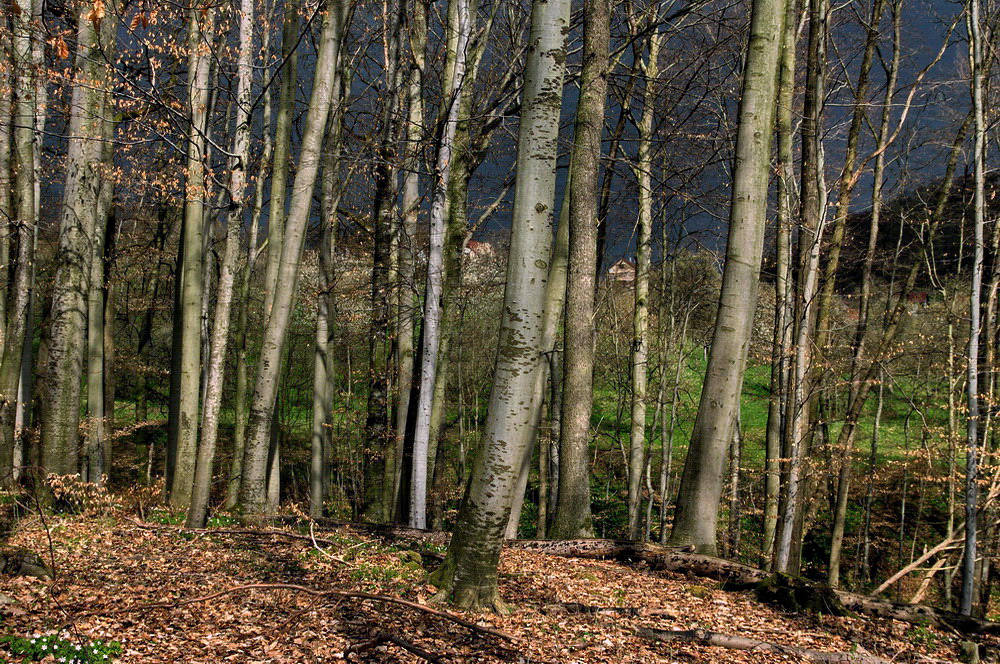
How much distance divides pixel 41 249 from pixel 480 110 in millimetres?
15466

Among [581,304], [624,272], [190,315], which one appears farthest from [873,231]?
[190,315]

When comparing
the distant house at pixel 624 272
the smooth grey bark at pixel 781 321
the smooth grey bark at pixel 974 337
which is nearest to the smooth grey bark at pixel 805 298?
the smooth grey bark at pixel 781 321

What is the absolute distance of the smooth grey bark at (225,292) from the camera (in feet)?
22.2

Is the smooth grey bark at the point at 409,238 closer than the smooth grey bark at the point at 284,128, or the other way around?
the smooth grey bark at the point at 284,128

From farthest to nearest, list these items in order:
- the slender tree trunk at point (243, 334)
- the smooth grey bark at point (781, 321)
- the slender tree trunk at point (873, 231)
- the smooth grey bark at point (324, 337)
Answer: the slender tree trunk at point (873, 231), the smooth grey bark at point (324, 337), the smooth grey bark at point (781, 321), the slender tree trunk at point (243, 334)

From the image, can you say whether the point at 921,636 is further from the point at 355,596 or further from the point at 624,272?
the point at 624,272

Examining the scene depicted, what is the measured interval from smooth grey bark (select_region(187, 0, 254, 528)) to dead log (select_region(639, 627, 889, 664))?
16.4 feet

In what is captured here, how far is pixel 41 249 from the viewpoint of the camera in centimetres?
1845

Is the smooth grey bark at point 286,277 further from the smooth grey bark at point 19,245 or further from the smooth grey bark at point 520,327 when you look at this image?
the smooth grey bark at point 19,245

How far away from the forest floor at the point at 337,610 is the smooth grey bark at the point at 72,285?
165 centimetres

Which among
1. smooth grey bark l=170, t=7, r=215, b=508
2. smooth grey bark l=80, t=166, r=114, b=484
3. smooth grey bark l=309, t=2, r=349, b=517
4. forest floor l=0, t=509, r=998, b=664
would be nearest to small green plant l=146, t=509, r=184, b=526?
smooth grey bark l=170, t=7, r=215, b=508

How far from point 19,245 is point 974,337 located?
14717mm

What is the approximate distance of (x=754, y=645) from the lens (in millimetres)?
4430

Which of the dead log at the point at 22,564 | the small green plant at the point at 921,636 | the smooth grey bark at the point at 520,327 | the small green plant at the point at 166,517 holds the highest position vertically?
the smooth grey bark at the point at 520,327
